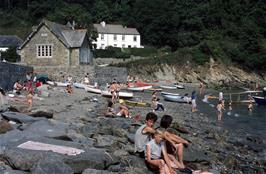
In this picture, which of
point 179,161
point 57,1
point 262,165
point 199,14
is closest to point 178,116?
point 262,165

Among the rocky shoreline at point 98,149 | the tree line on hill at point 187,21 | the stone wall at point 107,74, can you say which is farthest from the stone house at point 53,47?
the rocky shoreline at point 98,149

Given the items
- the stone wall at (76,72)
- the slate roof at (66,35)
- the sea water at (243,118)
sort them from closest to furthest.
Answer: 1. the sea water at (243,118)
2. the stone wall at (76,72)
3. the slate roof at (66,35)

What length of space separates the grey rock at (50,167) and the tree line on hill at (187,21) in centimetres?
7008

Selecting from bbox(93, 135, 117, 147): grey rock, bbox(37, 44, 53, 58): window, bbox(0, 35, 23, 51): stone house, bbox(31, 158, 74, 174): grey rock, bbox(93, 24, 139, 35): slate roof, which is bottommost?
bbox(93, 135, 117, 147): grey rock

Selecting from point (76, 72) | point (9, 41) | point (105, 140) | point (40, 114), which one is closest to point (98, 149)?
point (105, 140)

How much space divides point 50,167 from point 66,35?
45344mm

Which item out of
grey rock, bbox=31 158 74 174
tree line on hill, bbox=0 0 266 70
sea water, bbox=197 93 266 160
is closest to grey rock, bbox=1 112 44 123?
grey rock, bbox=31 158 74 174

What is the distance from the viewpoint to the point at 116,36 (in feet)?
346

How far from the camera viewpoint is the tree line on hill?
87312 mm

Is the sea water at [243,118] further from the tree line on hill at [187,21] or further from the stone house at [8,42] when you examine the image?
the stone house at [8,42]

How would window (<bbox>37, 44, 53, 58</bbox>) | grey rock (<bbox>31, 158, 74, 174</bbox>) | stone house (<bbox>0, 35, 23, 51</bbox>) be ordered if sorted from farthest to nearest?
1. stone house (<bbox>0, 35, 23, 51</bbox>)
2. window (<bbox>37, 44, 53, 58</bbox>)
3. grey rock (<bbox>31, 158, 74, 174</bbox>)

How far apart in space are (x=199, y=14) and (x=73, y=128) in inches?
3454

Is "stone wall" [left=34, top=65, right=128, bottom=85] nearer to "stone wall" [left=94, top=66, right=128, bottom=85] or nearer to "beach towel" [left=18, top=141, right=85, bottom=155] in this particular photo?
"stone wall" [left=94, top=66, right=128, bottom=85]

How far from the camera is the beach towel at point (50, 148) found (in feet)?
34.3
